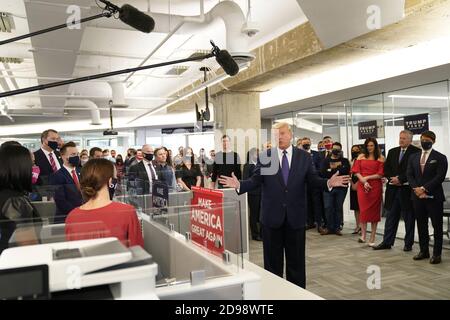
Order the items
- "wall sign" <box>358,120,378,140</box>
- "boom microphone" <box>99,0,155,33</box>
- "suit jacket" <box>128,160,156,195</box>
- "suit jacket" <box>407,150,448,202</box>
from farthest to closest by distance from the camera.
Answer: "wall sign" <box>358,120,378,140</box>, "suit jacket" <box>407,150,448,202</box>, "suit jacket" <box>128,160,156,195</box>, "boom microphone" <box>99,0,155,33</box>

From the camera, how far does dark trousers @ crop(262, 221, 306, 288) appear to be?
3.29 metres

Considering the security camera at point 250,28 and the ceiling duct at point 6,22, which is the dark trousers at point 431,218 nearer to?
the security camera at point 250,28

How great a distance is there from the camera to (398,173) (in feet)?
18.2

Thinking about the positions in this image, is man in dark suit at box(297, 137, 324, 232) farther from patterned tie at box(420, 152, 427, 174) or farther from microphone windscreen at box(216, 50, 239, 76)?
microphone windscreen at box(216, 50, 239, 76)

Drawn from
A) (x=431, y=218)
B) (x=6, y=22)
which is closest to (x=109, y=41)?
(x=6, y=22)

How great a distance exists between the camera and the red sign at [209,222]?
1771 mm

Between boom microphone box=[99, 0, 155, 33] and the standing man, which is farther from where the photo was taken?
the standing man

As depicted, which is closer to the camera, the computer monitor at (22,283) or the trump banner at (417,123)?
the computer monitor at (22,283)

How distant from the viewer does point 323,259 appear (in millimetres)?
5133

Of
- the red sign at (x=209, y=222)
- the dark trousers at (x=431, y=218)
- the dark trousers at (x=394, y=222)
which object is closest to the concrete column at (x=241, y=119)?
the dark trousers at (x=394, y=222)

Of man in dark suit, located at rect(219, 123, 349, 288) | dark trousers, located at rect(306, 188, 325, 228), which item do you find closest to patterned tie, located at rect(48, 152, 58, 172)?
man in dark suit, located at rect(219, 123, 349, 288)

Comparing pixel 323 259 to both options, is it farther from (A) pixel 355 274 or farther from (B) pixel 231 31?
(B) pixel 231 31

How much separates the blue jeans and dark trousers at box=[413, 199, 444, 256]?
5.45 feet

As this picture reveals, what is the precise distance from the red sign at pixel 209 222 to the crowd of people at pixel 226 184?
→ 11.5 inches
